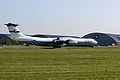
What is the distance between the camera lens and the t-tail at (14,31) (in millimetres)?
92812

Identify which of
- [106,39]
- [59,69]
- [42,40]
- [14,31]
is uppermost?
[14,31]

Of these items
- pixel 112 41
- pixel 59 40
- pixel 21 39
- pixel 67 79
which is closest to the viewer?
pixel 67 79

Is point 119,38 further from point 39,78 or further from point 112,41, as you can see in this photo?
point 39,78

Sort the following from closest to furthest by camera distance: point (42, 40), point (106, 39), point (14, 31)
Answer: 1. point (14, 31)
2. point (42, 40)
3. point (106, 39)

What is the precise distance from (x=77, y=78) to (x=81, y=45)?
304 ft

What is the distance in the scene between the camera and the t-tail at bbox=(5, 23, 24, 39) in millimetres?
92812

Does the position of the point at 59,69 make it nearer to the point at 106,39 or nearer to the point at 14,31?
the point at 14,31

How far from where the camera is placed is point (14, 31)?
93.4 meters

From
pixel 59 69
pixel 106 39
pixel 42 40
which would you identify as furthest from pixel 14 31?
pixel 106 39

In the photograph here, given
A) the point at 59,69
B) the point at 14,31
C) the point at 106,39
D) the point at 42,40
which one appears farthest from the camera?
the point at 106,39

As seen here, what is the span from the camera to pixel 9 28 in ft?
309

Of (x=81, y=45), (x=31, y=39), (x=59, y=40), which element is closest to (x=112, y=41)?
(x=81, y=45)

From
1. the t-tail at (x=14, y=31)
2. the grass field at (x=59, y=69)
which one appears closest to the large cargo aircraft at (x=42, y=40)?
the t-tail at (x=14, y=31)

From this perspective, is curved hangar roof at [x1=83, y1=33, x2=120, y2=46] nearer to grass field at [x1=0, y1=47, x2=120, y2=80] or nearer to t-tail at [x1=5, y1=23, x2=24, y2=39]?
t-tail at [x1=5, y1=23, x2=24, y2=39]
